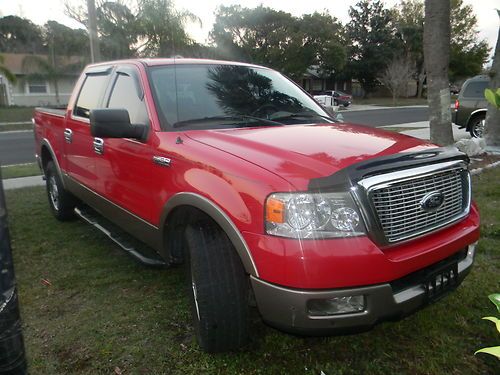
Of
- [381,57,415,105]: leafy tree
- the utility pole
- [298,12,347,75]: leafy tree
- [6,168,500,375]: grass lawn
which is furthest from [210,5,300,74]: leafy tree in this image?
[6,168,500,375]: grass lawn

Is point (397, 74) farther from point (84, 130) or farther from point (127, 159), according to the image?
point (127, 159)

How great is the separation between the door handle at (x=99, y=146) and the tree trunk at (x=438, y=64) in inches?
229

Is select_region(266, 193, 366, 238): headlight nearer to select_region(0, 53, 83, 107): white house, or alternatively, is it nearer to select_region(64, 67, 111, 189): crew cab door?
select_region(64, 67, 111, 189): crew cab door

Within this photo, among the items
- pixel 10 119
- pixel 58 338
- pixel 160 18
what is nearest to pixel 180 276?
pixel 58 338

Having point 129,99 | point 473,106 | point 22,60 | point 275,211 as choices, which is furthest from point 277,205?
point 22,60

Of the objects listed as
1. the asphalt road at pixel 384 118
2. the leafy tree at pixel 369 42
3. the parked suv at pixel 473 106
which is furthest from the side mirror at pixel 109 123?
the leafy tree at pixel 369 42

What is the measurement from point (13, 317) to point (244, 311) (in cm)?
120

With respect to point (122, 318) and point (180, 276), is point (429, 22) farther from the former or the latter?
point (122, 318)

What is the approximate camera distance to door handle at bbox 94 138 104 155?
397cm

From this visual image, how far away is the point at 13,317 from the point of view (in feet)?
6.06

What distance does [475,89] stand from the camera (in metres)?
12.4

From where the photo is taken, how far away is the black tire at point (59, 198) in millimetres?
5473

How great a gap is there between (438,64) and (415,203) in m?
6.02

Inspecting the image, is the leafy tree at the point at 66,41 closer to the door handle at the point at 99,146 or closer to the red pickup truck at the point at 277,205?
the door handle at the point at 99,146
